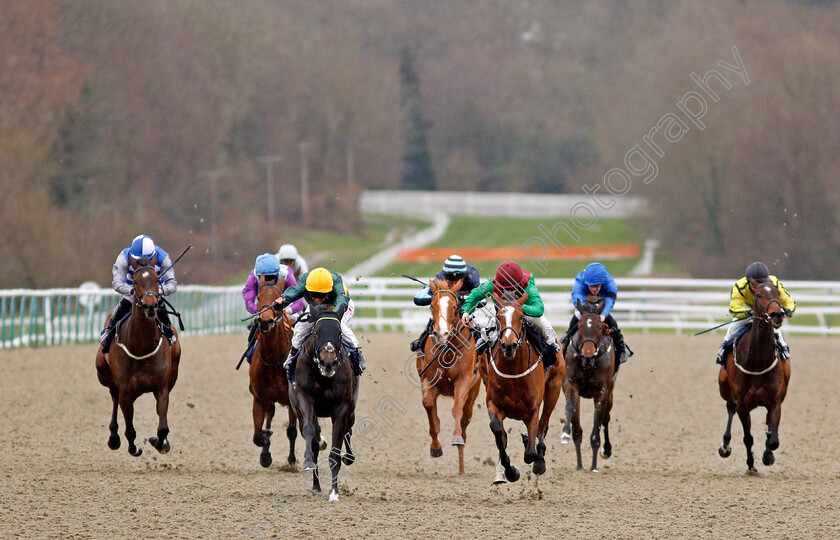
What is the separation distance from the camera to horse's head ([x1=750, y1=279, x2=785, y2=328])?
29.4 ft

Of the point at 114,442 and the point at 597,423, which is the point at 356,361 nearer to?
the point at 114,442

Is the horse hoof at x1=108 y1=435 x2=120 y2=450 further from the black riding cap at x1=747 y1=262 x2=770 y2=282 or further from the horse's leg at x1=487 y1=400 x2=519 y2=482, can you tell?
the black riding cap at x1=747 y1=262 x2=770 y2=282

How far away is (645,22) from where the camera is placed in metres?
64.2

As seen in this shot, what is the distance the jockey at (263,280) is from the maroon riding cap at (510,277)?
2054 millimetres

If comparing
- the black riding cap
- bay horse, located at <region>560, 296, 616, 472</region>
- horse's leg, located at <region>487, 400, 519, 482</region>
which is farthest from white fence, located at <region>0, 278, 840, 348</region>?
horse's leg, located at <region>487, 400, 519, 482</region>

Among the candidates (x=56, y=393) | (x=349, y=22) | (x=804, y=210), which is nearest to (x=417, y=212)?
(x=349, y=22)

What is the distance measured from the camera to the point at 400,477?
31.4 ft

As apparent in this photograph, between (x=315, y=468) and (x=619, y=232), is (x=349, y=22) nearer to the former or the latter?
(x=619, y=232)

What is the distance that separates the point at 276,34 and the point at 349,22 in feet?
50.1

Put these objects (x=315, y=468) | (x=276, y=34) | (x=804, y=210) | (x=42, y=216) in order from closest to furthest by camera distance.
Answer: (x=315, y=468)
(x=42, y=216)
(x=804, y=210)
(x=276, y=34)

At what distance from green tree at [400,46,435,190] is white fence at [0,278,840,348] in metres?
40.5

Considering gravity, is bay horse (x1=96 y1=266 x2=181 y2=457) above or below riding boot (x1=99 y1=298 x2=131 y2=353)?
below

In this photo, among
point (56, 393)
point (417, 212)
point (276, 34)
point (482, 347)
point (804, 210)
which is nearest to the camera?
point (482, 347)

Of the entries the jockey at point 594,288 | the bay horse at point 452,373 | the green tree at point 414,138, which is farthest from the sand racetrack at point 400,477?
the green tree at point 414,138
